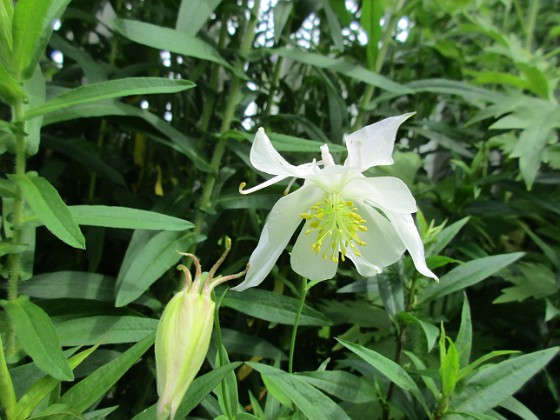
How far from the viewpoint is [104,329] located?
49 cm

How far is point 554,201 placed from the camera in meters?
0.75

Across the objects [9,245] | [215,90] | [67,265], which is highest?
[215,90]

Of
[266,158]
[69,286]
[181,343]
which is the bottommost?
[69,286]

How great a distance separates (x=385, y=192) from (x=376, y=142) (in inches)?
1.7

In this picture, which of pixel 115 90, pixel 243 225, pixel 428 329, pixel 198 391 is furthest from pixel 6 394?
pixel 243 225

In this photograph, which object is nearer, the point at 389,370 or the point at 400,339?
the point at 389,370

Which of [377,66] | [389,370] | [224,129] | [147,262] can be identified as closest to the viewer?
[389,370]

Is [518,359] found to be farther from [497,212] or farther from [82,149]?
[82,149]

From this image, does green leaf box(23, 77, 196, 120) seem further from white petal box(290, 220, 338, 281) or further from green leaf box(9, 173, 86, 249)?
white petal box(290, 220, 338, 281)

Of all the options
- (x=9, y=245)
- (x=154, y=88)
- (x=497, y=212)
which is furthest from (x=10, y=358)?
(x=497, y=212)

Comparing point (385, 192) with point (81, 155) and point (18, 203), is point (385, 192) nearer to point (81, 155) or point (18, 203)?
point (18, 203)

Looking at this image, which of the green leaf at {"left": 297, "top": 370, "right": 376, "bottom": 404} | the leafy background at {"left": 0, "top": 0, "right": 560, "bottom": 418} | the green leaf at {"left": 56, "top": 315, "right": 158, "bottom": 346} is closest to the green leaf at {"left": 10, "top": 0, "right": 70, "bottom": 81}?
the leafy background at {"left": 0, "top": 0, "right": 560, "bottom": 418}

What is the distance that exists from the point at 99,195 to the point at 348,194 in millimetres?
484

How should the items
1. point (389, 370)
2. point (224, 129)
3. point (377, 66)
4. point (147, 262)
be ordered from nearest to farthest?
point (389, 370) < point (147, 262) < point (224, 129) < point (377, 66)
